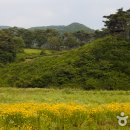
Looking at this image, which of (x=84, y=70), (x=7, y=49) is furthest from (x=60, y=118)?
(x=7, y=49)

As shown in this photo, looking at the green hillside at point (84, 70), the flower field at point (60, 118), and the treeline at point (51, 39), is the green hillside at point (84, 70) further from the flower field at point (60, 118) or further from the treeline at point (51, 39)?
the treeline at point (51, 39)

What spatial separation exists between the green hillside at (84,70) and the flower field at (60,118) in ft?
169

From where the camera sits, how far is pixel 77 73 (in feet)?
238

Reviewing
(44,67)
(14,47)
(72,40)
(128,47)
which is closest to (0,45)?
(14,47)

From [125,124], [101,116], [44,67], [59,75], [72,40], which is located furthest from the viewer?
[72,40]

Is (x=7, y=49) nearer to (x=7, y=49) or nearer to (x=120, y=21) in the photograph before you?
(x=7, y=49)

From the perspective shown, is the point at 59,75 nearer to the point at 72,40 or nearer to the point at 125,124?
the point at 125,124

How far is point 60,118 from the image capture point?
13781mm

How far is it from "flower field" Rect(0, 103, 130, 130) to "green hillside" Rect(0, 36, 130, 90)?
51.5 metres

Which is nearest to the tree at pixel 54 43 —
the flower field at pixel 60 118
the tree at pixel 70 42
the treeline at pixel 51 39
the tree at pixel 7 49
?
the treeline at pixel 51 39

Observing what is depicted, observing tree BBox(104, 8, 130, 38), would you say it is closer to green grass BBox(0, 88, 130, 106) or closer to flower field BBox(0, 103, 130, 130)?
green grass BBox(0, 88, 130, 106)

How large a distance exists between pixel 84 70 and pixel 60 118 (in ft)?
196

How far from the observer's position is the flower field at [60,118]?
1288cm

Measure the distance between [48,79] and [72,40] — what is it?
72.2 metres
